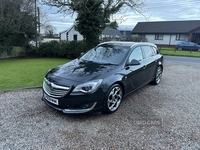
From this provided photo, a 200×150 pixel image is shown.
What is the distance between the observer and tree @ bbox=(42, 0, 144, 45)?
35.8 ft

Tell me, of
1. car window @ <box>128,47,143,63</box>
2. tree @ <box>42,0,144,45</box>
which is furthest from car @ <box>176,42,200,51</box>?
car window @ <box>128,47,143,63</box>

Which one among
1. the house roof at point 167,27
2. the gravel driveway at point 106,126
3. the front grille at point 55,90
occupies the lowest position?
the gravel driveway at point 106,126

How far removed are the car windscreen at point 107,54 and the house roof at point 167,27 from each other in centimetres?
2970

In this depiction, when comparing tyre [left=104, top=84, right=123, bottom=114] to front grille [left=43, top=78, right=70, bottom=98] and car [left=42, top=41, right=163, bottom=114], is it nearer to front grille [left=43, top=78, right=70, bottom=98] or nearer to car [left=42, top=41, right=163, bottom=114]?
car [left=42, top=41, right=163, bottom=114]

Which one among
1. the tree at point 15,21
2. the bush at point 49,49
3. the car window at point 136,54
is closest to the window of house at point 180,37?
the bush at point 49,49

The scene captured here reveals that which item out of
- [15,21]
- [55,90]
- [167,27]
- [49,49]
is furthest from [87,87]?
[167,27]

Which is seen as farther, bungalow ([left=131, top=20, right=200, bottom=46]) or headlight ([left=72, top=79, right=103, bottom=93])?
bungalow ([left=131, top=20, right=200, bottom=46])

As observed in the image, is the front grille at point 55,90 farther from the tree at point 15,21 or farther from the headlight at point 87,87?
the tree at point 15,21

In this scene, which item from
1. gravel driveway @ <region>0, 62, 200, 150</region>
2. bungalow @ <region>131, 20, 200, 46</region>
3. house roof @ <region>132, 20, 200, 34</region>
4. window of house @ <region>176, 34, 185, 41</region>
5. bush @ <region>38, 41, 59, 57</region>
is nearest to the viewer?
gravel driveway @ <region>0, 62, 200, 150</region>

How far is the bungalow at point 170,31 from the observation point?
28.2 meters

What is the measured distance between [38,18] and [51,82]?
15872 mm

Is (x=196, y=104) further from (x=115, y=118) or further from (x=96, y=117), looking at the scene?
(x=96, y=117)

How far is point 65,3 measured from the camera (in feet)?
37.3

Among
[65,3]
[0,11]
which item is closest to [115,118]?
[65,3]
